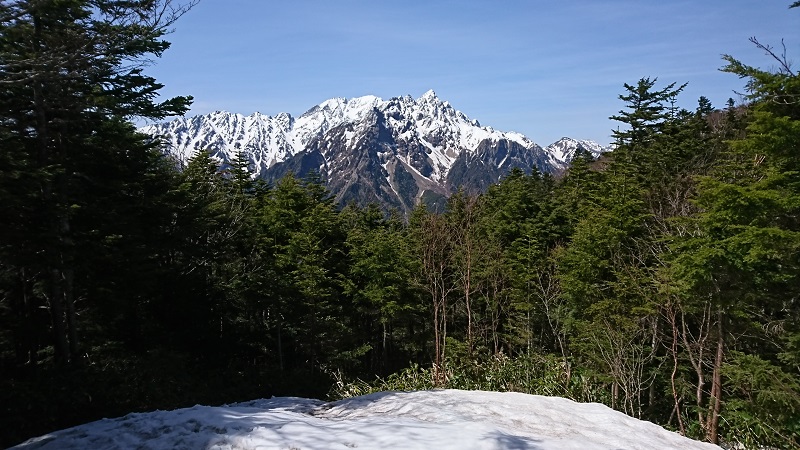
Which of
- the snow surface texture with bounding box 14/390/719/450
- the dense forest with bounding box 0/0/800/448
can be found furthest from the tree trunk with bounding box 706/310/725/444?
the snow surface texture with bounding box 14/390/719/450

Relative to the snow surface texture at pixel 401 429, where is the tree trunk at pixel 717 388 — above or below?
below

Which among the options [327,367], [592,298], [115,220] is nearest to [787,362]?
[592,298]

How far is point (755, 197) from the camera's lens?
9.60 m

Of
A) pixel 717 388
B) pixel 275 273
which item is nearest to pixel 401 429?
pixel 717 388

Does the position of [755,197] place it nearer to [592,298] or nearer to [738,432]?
[738,432]

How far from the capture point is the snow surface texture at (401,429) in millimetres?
A: 4539

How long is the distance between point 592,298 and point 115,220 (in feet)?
50.4

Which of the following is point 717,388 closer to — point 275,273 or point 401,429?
point 401,429

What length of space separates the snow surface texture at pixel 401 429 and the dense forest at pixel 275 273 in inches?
94.0

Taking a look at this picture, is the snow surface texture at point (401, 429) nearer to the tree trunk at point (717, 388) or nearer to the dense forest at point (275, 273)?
the dense forest at point (275, 273)

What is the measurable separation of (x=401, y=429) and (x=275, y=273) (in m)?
16.7

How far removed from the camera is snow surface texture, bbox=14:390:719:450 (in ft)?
14.9

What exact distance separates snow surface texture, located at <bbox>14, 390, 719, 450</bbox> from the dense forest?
2388mm

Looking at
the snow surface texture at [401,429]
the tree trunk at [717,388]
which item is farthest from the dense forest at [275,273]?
the snow surface texture at [401,429]
